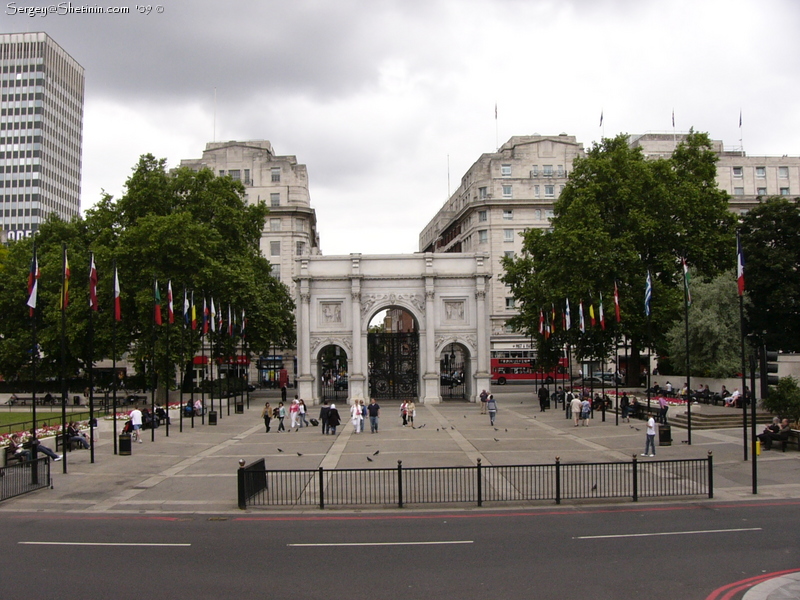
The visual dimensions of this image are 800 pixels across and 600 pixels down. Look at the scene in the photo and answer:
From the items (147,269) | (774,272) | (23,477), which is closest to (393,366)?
(147,269)

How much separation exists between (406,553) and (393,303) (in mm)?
43593

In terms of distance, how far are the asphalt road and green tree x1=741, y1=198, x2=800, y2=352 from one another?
20555mm

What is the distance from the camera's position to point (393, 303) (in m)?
56.7

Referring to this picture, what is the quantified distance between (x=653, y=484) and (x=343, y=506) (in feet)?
26.2

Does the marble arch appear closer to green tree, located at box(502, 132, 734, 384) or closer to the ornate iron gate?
the ornate iron gate

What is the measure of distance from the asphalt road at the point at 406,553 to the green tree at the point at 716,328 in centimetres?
3081

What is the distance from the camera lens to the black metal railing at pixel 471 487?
1795cm

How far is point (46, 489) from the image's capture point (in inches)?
821

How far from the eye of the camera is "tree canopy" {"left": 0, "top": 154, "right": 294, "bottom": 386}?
5200 cm

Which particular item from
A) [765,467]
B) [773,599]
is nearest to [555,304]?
[765,467]

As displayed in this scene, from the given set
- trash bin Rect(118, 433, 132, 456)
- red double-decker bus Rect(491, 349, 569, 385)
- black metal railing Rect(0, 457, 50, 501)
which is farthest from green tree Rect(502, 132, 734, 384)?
black metal railing Rect(0, 457, 50, 501)

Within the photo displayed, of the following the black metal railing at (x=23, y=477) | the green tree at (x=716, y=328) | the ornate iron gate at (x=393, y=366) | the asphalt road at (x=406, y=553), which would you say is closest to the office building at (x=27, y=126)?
the ornate iron gate at (x=393, y=366)

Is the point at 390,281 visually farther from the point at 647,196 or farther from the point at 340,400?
the point at 647,196

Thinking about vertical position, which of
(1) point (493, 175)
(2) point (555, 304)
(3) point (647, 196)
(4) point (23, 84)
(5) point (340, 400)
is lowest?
(5) point (340, 400)
